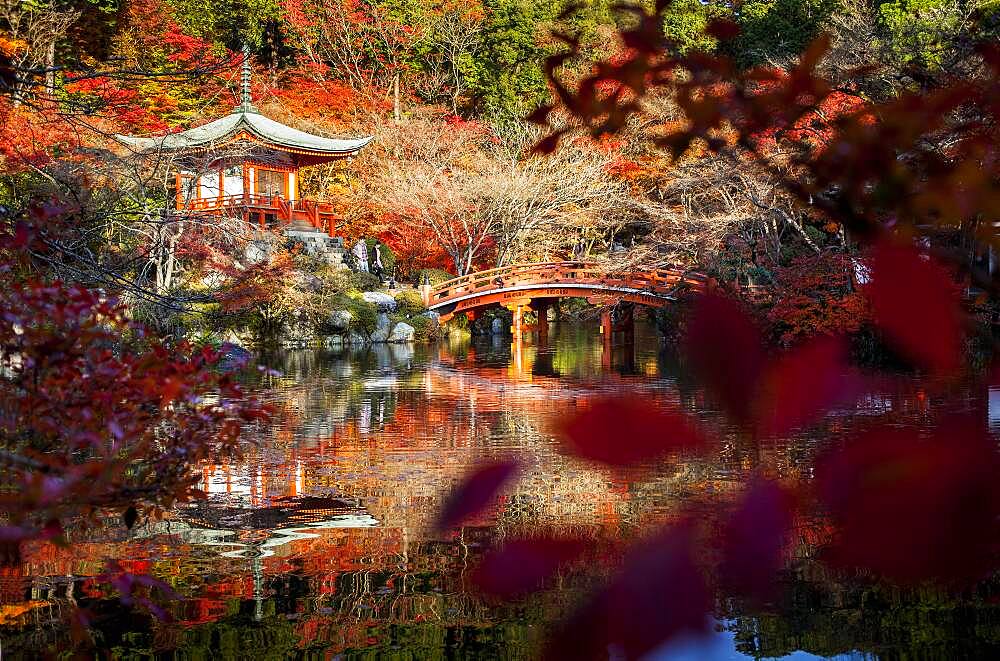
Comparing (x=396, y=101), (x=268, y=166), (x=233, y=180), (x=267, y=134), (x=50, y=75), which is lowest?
(x=50, y=75)

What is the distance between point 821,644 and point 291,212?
646 inches

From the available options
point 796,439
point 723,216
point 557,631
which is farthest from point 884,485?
point 723,216

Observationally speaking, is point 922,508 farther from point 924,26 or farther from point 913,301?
point 924,26

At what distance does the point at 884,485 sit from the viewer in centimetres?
78

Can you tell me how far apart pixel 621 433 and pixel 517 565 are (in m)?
0.16

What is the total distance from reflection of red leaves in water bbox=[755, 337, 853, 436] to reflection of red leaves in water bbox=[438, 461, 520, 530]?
0.23 meters

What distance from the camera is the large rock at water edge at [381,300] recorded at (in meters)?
16.7

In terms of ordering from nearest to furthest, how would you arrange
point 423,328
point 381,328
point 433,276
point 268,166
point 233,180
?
point 381,328
point 423,328
point 268,166
point 233,180
point 433,276

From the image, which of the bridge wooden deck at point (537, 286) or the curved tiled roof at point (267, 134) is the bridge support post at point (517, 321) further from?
the curved tiled roof at point (267, 134)

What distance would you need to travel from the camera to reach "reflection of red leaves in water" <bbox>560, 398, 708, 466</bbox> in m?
0.84

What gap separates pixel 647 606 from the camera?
29.1 inches

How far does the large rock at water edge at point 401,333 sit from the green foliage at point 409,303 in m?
0.43

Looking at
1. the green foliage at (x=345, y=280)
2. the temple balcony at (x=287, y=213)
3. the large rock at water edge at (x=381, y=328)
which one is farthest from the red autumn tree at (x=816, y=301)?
the temple balcony at (x=287, y=213)

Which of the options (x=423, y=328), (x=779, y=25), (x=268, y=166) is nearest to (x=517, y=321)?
(x=423, y=328)
